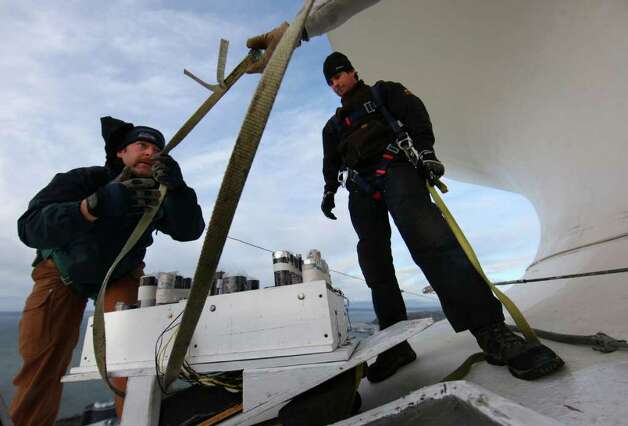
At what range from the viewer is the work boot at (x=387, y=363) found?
61.8 inches

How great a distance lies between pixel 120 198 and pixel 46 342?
95 centimetres

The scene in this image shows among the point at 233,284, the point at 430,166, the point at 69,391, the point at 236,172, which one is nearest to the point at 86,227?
the point at 233,284

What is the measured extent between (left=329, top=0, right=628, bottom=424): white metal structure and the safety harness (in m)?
0.91

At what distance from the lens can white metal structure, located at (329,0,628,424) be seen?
117 centimetres

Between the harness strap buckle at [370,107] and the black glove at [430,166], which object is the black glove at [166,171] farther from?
the black glove at [430,166]

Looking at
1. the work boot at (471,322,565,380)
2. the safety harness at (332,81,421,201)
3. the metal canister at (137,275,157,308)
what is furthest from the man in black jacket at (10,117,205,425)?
the work boot at (471,322,565,380)

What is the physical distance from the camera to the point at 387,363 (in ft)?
5.21

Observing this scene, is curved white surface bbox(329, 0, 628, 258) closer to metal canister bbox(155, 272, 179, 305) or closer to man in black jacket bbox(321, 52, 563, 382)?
man in black jacket bbox(321, 52, 563, 382)

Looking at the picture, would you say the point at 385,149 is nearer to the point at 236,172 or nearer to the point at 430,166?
the point at 430,166

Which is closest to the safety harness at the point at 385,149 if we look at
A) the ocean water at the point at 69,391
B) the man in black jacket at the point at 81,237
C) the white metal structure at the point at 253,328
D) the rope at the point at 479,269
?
the rope at the point at 479,269

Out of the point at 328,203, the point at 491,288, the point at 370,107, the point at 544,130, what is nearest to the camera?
the point at 491,288

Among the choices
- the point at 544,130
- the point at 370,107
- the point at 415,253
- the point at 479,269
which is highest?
the point at 544,130

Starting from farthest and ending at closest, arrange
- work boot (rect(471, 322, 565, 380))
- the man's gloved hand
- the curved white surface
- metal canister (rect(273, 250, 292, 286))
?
the curved white surface → metal canister (rect(273, 250, 292, 286)) → the man's gloved hand → work boot (rect(471, 322, 565, 380))

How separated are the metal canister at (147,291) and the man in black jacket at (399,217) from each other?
112cm
